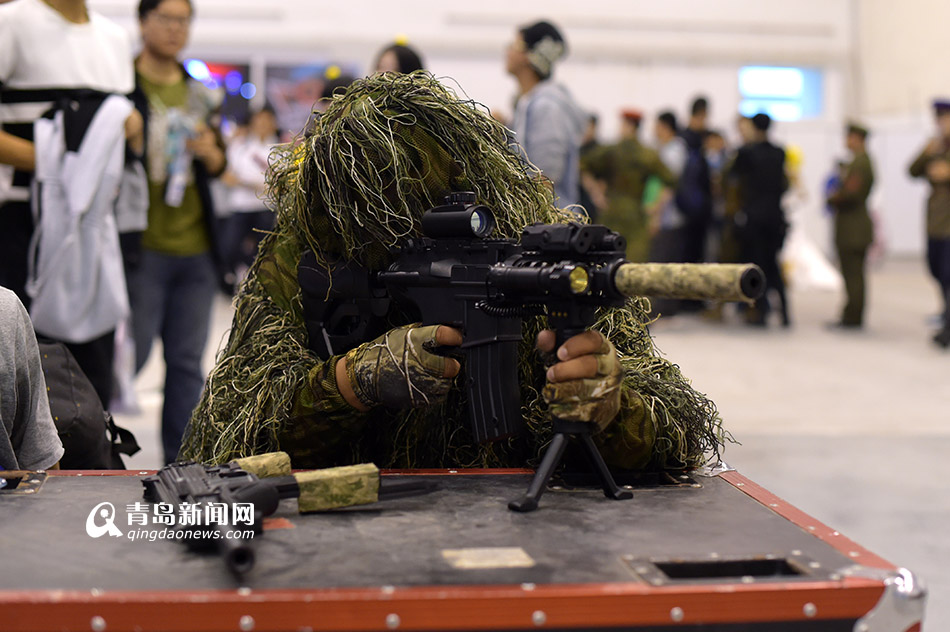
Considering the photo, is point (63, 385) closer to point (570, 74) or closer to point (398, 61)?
point (398, 61)

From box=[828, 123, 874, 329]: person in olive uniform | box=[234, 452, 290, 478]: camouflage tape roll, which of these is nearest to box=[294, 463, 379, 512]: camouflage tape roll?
box=[234, 452, 290, 478]: camouflage tape roll

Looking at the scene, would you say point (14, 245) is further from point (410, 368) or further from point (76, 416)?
point (410, 368)

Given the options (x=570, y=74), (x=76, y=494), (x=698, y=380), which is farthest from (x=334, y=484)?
(x=570, y=74)

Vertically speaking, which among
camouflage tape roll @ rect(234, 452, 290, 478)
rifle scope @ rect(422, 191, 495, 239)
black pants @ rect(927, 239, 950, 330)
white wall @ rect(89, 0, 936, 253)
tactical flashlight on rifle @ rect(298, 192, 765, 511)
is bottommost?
black pants @ rect(927, 239, 950, 330)

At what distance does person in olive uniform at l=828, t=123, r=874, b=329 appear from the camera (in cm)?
737

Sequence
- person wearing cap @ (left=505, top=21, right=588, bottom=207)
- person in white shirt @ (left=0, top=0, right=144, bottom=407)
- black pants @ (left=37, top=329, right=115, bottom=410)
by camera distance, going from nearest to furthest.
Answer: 1. person in white shirt @ (left=0, top=0, right=144, bottom=407)
2. black pants @ (left=37, top=329, right=115, bottom=410)
3. person wearing cap @ (left=505, top=21, right=588, bottom=207)

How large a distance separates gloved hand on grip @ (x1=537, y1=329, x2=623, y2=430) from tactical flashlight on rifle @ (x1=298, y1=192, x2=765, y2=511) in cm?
2

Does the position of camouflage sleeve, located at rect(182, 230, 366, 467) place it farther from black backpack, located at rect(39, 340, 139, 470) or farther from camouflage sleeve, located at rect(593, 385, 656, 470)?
camouflage sleeve, located at rect(593, 385, 656, 470)

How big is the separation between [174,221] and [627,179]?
4.60 m

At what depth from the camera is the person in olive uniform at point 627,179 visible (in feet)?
23.7

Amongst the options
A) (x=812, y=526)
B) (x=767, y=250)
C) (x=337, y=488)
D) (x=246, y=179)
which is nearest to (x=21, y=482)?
(x=337, y=488)

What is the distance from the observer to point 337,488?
130 centimetres

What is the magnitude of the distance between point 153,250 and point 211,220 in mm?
213

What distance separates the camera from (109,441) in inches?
76.6
